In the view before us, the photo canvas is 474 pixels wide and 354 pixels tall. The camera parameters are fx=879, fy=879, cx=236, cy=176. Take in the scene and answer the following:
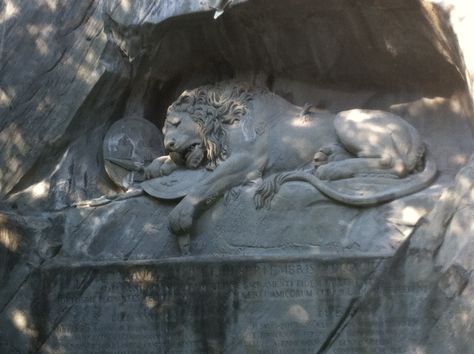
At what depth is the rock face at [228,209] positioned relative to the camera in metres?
6.39

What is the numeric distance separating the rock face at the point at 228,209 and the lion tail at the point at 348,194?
68 millimetres

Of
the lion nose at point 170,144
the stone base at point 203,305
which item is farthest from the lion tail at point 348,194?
the lion nose at point 170,144

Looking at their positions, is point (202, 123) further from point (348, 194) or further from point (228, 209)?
point (348, 194)

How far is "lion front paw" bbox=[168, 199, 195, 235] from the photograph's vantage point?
7.07 meters

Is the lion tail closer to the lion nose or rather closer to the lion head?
the lion head

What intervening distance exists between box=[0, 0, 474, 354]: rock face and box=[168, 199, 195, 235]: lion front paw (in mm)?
124

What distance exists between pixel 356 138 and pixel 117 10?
2.44 meters

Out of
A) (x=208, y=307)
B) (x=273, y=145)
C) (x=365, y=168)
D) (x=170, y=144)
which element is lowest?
(x=208, y=307)

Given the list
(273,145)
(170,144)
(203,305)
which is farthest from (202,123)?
(203,305)

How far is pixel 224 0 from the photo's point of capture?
23.9ft

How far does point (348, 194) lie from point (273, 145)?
2.84 ft

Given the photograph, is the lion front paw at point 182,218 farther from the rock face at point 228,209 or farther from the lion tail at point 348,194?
the lion tail at point 348,194

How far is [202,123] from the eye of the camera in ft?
24.6

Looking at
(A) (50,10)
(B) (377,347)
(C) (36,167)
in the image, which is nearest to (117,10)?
(A) (50,10)
